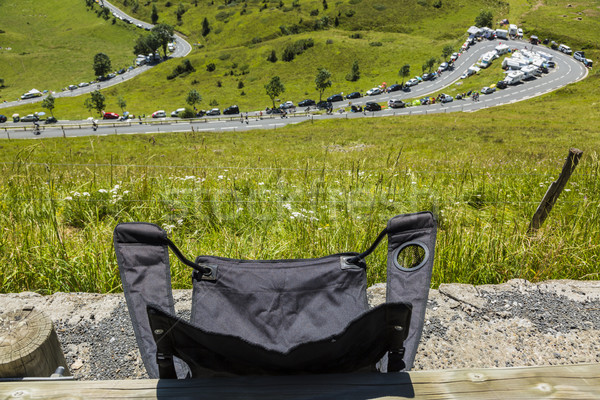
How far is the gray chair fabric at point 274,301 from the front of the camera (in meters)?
1.38

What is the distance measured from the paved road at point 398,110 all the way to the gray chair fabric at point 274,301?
38.8 m

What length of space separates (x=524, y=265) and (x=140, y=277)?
10.8 feet

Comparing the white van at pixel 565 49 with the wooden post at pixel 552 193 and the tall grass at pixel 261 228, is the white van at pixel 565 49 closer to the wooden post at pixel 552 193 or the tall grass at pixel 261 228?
the tall grass at pixel 261 228

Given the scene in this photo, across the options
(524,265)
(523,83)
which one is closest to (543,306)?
(524,265)

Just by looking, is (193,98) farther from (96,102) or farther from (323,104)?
(323,104)

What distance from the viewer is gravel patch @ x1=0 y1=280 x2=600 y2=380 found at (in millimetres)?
2455

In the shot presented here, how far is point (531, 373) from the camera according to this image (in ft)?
4.35

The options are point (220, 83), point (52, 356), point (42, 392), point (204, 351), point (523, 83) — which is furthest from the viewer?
point (220, 83)

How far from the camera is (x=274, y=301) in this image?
7.20 ft

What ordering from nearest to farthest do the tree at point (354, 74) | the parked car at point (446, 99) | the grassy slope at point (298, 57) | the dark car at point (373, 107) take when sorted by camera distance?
the dark car at point (373, 107) → the parked car at point (446, 99) → the grassy slope at point (298, 57) → the tree at point (354, 74)

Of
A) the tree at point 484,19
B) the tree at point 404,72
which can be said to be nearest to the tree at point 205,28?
the tree at point 404,72

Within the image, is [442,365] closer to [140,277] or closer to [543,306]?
[543,306]

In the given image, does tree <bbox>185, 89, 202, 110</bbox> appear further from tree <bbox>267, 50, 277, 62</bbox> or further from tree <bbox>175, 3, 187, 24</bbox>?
tree <bbox>175, 3, 187, 24</bbox>

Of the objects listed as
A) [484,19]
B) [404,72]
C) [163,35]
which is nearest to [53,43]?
[163,35]
